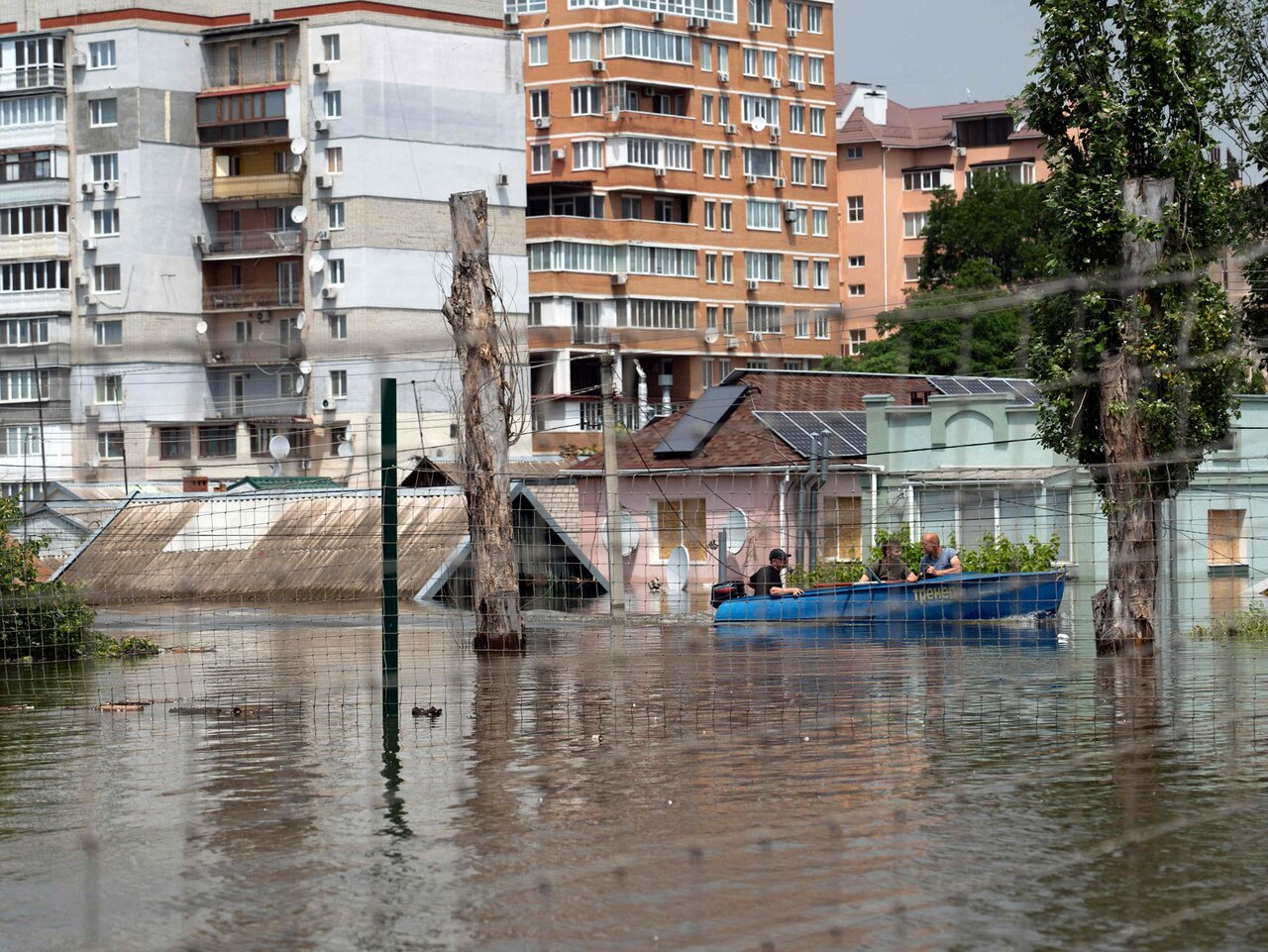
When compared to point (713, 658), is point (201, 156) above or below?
above

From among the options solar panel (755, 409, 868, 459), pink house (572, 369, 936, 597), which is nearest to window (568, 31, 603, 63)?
pink house (572, 369, 936, 597)

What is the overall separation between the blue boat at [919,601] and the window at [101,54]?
60.5 meters

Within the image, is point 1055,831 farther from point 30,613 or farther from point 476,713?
point 30,613

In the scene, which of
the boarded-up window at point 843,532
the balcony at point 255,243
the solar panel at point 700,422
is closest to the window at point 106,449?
the balcony at point 255,243

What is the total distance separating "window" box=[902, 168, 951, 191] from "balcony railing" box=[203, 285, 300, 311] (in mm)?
42376

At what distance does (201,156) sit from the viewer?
7994 cm

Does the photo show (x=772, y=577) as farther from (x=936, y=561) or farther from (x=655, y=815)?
(x=655, y=815)

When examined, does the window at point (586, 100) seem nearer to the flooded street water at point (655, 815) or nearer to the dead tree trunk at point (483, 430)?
the dead tree trunk at point (483, 430)

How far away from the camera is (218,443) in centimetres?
7844

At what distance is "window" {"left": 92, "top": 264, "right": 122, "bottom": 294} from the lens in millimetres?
78750

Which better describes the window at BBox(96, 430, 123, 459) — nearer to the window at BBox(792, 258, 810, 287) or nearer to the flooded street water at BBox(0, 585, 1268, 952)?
A: the window at BBox(792, 258, 810, 287)

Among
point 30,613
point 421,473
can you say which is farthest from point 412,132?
point 30,613

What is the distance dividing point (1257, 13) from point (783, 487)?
16953 millimetres

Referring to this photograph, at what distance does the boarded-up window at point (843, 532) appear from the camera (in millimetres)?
32156
